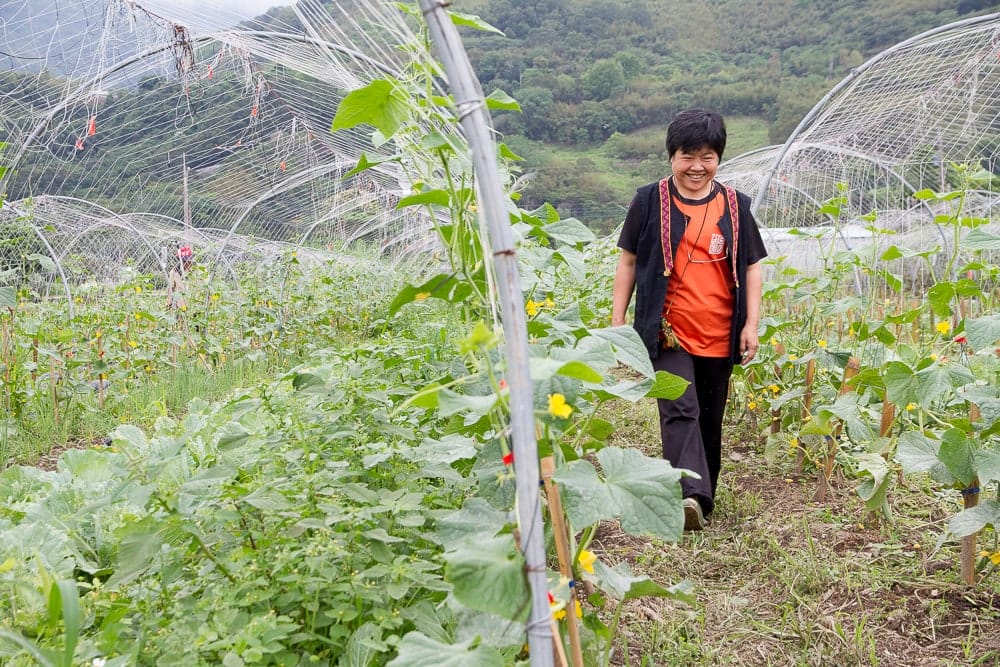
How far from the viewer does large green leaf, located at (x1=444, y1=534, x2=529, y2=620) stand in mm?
952

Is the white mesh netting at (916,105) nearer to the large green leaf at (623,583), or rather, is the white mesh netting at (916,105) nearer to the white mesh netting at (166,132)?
the white mesh netting at (166,132)

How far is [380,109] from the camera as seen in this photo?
3.83ft

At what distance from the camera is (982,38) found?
5109mm

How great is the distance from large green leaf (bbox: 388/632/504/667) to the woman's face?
190 centimetres

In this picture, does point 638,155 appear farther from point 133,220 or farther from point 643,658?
point 643,658

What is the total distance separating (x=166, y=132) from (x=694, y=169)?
668 cm

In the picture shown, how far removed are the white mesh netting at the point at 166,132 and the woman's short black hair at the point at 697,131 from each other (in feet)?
4.89

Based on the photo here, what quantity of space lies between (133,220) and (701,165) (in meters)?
8.62

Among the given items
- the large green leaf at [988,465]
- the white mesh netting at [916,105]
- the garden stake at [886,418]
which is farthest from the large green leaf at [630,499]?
the white mesh netting at [916,105]

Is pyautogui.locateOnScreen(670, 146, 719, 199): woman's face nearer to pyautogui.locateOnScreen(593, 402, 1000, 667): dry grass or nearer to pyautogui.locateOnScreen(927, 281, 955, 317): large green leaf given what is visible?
pyautogui.locateOnScreen(927, 281, 955, 317): large green leaf

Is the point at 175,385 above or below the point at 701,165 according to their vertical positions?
below

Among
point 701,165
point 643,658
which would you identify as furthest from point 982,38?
point 643,658

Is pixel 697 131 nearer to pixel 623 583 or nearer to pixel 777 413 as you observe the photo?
pixel 777 413

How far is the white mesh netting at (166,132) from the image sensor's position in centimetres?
545
